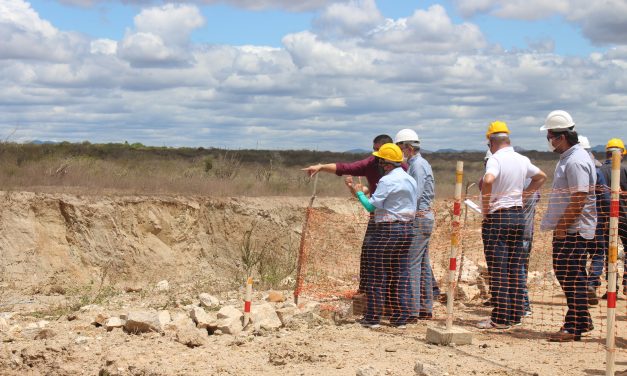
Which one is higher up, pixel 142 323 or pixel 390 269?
pixel 390 269

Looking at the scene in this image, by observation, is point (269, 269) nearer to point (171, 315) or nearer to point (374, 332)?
point (171, 315)

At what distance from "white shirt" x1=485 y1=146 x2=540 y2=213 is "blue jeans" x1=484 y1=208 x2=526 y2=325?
0.09 metres

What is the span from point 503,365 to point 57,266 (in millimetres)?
9714

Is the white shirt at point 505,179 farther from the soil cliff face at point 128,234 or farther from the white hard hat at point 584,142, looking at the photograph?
the soil cliff face at point 128,234

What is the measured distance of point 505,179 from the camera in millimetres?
8852

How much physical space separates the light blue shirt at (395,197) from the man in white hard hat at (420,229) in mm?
276

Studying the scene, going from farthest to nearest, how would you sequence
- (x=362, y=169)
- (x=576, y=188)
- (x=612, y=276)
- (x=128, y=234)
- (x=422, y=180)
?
1. (x=128, y=234)
2. (x=362, y=169)
3. (x=422, y=180)
4. (x=576, y=188)
5. (x=612, y=276)

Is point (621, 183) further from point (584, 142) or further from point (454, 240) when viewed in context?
point (454, 240)

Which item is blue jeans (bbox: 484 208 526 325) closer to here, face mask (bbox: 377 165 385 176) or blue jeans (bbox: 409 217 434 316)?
blue jeans (bbox: 409 217 434 316)

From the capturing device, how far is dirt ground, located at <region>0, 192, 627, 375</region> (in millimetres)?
7680

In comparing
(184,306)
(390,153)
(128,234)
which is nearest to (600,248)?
(390,153)

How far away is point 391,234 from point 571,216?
187 centimetres

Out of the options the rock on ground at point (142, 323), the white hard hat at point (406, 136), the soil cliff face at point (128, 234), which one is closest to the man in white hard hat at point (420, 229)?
the white hard hat at point (406, 136)

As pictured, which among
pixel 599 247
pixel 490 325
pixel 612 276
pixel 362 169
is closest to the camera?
pixel 612 276
